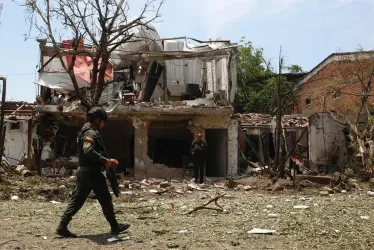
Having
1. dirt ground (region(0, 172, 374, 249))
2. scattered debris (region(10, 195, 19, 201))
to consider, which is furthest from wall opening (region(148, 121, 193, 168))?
dirt ground (region(0, 172, 374, 249))

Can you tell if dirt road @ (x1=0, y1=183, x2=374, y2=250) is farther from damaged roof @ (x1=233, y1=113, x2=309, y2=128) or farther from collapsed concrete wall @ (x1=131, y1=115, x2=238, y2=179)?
damaged roof @ (x1=233, y1=113, x2=309, y2=128)

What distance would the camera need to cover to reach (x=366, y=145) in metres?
14.3

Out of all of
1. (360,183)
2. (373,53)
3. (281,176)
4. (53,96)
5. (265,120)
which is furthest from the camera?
(373,53)

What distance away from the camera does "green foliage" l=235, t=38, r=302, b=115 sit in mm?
28500

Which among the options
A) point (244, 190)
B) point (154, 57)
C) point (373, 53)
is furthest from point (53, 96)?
point (373, 53)

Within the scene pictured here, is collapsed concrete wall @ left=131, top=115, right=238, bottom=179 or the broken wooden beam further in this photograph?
collapsed concrete wall @ left=131, top=115, right=238, bottom=179

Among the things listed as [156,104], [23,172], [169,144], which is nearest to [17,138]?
[23,172]

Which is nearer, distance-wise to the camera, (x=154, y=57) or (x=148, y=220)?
(x=148, y=220)

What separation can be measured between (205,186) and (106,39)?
18.0ft

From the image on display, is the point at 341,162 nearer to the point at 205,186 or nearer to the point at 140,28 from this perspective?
the point at 205,186

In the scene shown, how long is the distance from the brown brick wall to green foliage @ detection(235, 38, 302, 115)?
6.25 ft

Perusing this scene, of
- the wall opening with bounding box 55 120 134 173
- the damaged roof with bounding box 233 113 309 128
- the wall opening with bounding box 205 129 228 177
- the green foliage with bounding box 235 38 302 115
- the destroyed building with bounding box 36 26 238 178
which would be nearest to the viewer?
the destroyed building with bounding box 36 26 238 178

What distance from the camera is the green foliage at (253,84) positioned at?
2850cm

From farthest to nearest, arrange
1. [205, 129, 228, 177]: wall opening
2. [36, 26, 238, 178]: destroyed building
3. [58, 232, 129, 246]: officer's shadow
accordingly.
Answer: [205, 129, 228, 177]: wall opening
[36, 26, 238, 178]: destroyed building
[58, 232, 129, 246]: officer's shadow
